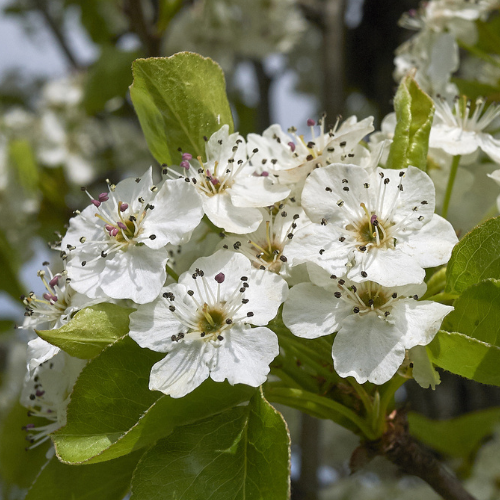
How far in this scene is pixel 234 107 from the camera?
2.73m

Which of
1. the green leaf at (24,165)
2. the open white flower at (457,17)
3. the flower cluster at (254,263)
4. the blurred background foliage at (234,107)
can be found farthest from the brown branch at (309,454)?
the green leaf at (24,165)

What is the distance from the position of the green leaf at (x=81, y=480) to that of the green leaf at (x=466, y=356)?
1.61 ft

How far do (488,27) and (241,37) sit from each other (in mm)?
1090

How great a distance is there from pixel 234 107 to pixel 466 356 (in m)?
2.16

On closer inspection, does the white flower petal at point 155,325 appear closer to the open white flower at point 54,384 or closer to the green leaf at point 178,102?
the open white flower at point 54,384

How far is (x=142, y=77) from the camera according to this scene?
932mm

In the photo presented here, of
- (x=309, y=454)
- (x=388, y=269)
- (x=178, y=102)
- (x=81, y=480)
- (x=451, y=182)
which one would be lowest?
(x=309, y=454)

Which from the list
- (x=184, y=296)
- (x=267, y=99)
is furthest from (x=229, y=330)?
(x=267, y=99)

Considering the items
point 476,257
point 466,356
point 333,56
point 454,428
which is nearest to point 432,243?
point 476,257

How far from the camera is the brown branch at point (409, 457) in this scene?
99 centimetres

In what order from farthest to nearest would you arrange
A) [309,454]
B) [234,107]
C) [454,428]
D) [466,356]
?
[234,107]
[309,454]
[454,428]
[466,356]

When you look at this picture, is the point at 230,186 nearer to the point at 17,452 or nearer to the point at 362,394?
the point at 362,394

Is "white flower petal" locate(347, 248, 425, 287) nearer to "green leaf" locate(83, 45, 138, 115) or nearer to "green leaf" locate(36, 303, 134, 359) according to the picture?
"green leaf" locate(36, 303, 134, 359)

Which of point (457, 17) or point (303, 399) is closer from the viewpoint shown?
point (303, 399)
